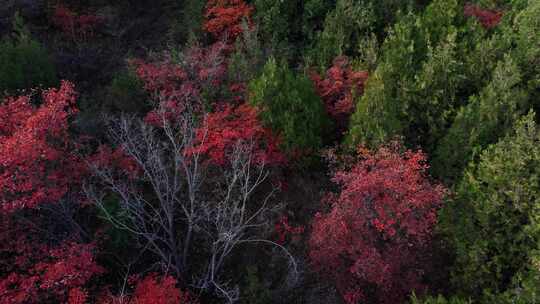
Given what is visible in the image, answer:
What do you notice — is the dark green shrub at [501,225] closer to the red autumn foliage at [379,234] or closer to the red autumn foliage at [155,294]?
the red autumn foliage at [379,234]

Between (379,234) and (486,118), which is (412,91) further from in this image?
(379,234)

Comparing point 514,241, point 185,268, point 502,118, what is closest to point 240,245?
point 185,268

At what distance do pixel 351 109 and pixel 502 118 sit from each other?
14.9 ft

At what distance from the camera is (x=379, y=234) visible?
10555 mm

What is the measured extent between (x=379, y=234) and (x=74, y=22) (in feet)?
62.3

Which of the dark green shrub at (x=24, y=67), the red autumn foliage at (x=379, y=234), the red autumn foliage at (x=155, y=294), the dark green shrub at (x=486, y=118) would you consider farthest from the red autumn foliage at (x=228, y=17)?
the red autumn foliage at (x=155, y=294)

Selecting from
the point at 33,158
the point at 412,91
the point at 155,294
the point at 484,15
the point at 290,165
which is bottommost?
the point at 155,294

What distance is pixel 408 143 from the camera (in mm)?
13742

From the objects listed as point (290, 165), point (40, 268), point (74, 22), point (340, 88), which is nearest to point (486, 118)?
point (340, 88)

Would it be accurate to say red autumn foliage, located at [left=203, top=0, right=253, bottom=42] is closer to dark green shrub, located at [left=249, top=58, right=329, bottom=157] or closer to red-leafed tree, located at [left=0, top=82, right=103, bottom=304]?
dark green shrub, located at [left=249, top=58, right=329, bottom=157]

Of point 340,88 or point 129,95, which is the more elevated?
point 340,88

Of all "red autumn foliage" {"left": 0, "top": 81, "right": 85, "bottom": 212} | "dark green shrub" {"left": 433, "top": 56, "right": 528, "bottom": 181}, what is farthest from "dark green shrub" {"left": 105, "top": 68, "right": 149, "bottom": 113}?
"dark green shrub" {"left": 433, "top": 56, "right": 528, "bottom": 181}

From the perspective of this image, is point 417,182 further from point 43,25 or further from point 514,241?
point 43,25

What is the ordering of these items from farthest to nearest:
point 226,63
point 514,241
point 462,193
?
point 226,63
point 462,193
point 514,241
